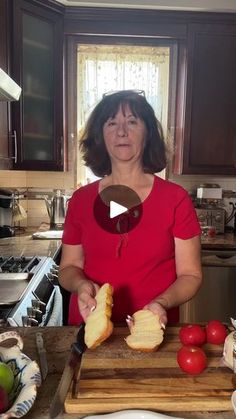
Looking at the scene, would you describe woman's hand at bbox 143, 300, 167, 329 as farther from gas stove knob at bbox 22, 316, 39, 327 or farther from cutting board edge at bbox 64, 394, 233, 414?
gas stove knob at bbox 22, 316, 39, 327

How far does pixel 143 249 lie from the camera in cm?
106

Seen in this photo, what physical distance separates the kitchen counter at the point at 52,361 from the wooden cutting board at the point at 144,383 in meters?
0.01

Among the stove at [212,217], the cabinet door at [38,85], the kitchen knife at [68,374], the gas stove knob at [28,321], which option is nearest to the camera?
the kitchen knife at [68,374]

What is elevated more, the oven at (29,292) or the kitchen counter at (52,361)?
the kitchen counter at (52,361)

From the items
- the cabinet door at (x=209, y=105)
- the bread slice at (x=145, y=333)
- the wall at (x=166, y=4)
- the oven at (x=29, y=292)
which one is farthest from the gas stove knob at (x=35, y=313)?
the wall at (x=166, y=4)

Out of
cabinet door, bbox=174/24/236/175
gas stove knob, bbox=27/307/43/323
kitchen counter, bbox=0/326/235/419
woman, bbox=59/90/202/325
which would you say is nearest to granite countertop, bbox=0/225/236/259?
cabinet door, bbox=174/24/236/175

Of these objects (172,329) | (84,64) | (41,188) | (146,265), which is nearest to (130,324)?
(172,329)

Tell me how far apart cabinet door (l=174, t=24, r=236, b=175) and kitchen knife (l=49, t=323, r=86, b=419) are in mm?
1829

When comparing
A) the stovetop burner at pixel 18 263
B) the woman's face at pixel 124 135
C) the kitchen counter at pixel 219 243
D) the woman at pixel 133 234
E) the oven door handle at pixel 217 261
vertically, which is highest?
the woman's face at pixel 124 135

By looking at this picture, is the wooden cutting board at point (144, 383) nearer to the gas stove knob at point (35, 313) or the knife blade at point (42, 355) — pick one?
the knife blade at point (42, 355)

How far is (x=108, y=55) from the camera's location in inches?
102

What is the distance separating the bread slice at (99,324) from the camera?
0.79 metres

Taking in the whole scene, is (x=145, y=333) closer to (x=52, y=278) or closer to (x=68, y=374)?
(x=68, y=374)

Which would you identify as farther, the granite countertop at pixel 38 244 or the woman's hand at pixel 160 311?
the granite countertop at pixel 38 244
